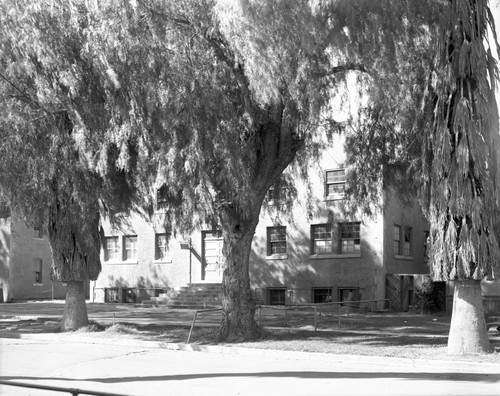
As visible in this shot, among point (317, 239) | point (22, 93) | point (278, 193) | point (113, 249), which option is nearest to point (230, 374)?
Result: point (278, 193)

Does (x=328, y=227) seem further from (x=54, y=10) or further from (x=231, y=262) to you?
(x=54, y=10)

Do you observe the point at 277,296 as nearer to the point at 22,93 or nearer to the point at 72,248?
the point at 72,248

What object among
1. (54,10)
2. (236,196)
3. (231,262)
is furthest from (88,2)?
(231,262)

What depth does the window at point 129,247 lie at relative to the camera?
3816cm

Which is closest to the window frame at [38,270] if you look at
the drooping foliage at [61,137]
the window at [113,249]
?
the window at [113,249]

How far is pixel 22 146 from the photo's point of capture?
18.4 meters

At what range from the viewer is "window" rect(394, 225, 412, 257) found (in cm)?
3256

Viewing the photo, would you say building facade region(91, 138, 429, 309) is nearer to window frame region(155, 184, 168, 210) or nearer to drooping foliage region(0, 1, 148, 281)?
window frame region(155, 184, 168, 210)

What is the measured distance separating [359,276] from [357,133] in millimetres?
12894

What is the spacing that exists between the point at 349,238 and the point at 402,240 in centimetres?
290

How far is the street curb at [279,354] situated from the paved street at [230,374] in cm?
3

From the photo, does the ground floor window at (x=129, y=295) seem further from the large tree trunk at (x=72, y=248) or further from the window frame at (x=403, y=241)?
the large tree trunk at (x=72, y=248)

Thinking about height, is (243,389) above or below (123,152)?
below

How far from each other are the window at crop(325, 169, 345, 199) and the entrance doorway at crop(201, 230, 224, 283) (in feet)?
20.9
